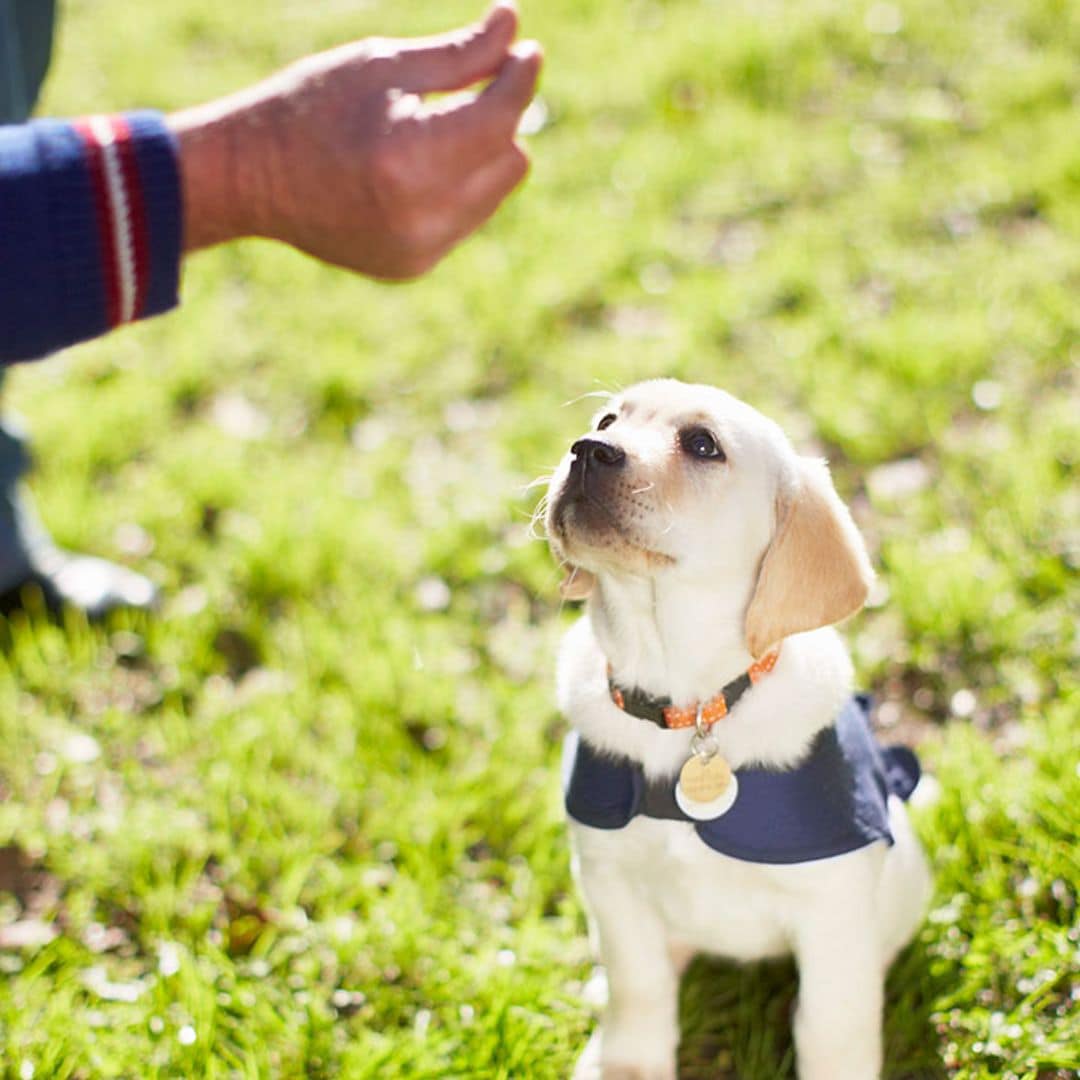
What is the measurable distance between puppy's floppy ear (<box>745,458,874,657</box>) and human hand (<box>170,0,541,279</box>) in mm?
850

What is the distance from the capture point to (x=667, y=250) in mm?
4621

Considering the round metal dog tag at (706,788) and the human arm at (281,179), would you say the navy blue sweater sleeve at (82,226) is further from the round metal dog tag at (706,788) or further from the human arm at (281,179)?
the round metal dog tag at (706,788)

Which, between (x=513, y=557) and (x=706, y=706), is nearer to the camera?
(x=706, y=706)

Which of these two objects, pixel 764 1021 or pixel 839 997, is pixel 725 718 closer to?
pixel 839 997

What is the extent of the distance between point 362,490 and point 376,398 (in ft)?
1.67

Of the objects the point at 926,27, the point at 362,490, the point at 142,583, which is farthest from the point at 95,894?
the point at 926,27

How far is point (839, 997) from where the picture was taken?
2.07 metres

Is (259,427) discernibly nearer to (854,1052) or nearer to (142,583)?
(142,583)

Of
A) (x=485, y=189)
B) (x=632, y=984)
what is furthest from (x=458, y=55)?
(x=632, y=984)

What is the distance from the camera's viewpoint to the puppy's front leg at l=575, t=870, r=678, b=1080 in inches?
86.6

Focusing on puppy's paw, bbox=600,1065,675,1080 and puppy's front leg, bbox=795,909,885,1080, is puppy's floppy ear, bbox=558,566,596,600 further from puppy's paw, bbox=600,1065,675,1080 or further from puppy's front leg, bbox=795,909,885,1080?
puppy's paw, bbox=600,1065,675,1080

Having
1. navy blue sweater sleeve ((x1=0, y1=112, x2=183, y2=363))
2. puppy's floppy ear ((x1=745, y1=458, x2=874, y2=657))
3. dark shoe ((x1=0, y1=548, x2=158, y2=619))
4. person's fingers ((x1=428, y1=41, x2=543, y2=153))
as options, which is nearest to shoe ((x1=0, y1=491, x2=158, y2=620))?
dark shoe ((x1=0, y1=548, x2=158, y2=619))

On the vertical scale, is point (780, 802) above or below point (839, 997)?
above

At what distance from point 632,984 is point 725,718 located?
499 mm
